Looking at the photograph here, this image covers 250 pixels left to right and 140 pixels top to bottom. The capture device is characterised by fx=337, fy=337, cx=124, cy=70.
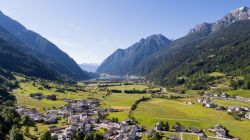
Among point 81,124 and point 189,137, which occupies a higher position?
point 81,124

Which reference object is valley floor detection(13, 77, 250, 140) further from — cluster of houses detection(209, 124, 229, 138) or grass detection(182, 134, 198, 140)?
cluster of houses detection(209, 124, 229, 138)

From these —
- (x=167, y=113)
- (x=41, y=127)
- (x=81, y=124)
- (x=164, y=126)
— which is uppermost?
(x=167, y=113)

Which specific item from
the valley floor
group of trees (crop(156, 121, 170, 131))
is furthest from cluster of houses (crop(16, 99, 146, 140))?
group of trees (crop(156, 121, 170, 131))

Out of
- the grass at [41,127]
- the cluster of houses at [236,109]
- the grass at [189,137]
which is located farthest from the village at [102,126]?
the grass at [189,137]

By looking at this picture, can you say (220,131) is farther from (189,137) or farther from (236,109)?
(236,109)

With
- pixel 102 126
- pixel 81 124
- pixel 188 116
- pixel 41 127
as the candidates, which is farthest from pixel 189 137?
pixel 41 127

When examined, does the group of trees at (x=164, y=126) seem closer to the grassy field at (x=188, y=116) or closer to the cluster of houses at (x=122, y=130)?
the grassy field at (x=188, y=116)

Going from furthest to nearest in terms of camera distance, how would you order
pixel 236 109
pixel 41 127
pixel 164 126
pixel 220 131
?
pixel 236 109 < pixel 164 126 < pixel 41 127 < pixel 220 131

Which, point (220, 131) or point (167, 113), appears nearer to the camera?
point (220, 131)
